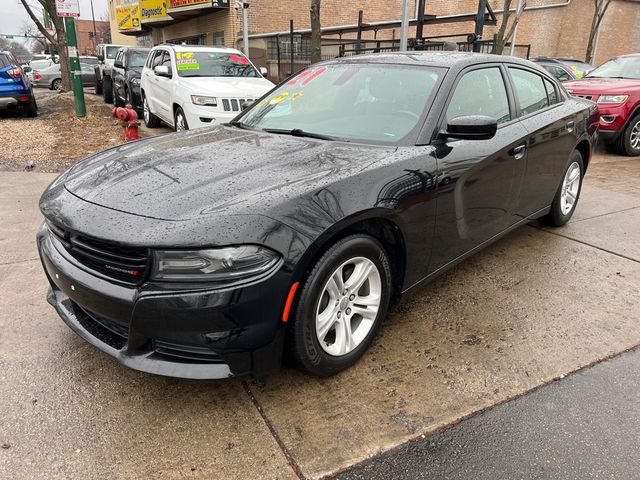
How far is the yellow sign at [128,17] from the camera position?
85.8 ft

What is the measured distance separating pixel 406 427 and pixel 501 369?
0.75 metres

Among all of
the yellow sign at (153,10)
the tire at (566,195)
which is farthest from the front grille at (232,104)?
the yellow sign at (153,10)

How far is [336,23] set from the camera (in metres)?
22.8

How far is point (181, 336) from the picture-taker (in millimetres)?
2072

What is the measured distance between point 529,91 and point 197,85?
566cm

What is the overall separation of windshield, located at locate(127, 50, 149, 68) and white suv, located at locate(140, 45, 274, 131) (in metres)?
2.68

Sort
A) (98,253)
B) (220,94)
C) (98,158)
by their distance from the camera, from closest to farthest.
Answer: (98,253) → (98,158) → (220,94)

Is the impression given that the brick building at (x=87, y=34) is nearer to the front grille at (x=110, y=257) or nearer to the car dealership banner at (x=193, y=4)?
the car dealership banner at (x=193, y=4)

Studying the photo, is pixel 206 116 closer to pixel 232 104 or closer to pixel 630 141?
pixel 232 104

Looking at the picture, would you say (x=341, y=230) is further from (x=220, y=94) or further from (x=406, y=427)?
(x=220, y=94)

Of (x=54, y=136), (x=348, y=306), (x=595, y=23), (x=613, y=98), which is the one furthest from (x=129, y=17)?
(x=348, y=306)

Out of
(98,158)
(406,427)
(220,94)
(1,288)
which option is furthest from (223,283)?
(220,94)

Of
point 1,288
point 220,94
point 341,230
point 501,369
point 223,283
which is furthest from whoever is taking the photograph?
point 220,94

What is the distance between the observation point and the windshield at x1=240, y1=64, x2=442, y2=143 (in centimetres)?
308
